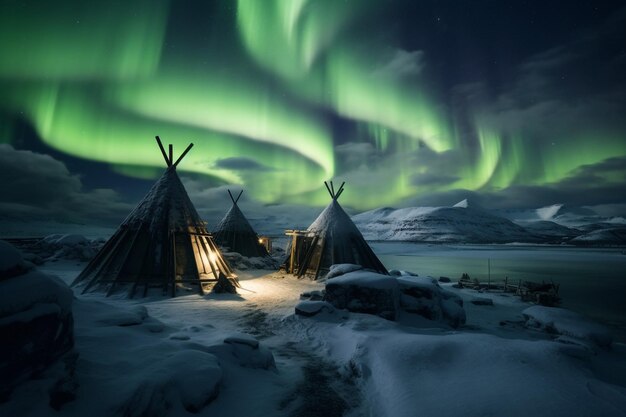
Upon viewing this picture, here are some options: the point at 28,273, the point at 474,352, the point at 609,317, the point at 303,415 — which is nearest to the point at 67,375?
the point at 28,273

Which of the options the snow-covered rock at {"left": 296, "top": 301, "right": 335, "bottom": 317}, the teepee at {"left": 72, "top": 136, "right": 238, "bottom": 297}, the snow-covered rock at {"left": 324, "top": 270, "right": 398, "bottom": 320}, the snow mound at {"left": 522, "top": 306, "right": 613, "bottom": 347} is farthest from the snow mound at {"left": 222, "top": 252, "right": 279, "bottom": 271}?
the snow mound at {"left": 522, "top": 306, "right": 613, "bottom": 347}

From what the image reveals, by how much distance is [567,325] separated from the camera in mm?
10258

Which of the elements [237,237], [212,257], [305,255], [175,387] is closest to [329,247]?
[305,255]

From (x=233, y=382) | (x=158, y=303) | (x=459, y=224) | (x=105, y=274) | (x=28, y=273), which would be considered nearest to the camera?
(x=28, y=273)

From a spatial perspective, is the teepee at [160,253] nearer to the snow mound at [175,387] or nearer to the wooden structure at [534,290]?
the snow mound at [175,387]

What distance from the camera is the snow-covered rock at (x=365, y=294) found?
371 inches

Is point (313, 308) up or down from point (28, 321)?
down

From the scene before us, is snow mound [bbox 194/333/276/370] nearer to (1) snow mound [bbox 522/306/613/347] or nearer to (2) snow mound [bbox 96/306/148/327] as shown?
(2) snow mound [bbox 96/306/148/327]

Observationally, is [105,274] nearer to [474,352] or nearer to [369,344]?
[369,344]

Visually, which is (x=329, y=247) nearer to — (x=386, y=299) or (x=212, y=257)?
(x=212, y=257)

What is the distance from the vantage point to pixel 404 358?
5305 millimetres

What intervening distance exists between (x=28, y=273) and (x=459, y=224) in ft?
701

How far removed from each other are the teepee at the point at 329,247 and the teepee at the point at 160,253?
19.0 feet

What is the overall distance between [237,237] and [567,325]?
2419 centimetres
